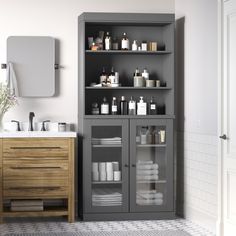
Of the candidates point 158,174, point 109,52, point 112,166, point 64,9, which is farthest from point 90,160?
point 64,9

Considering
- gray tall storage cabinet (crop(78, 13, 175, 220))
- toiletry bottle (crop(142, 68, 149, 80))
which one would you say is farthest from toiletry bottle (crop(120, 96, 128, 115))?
toiletry bottle (crop(142, 68, 149, 80))

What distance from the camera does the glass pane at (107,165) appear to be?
23.0 ft

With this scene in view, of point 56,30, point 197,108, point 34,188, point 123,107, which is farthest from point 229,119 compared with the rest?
point 56,30

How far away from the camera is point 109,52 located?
7.10 meters

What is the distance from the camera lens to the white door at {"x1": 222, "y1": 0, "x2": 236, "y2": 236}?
5805 mm

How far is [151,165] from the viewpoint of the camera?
7.09 meters

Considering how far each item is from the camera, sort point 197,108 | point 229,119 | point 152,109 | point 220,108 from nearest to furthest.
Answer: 1. point 229,119
2. point 220,108
3. point 197,108
4. point 152,109

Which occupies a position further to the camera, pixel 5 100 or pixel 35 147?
pixel 5 100

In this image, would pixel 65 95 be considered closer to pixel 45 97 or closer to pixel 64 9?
pixel 45 97

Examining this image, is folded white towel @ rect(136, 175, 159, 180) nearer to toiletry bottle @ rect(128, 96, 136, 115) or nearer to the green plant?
toiletry bottle @ rect(128, 96, 136, 115)

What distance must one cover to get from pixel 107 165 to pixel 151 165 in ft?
1.57

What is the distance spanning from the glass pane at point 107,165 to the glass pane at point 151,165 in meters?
0.21

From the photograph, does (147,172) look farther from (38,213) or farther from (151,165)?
(38,213)

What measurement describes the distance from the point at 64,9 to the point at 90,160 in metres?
1.72
